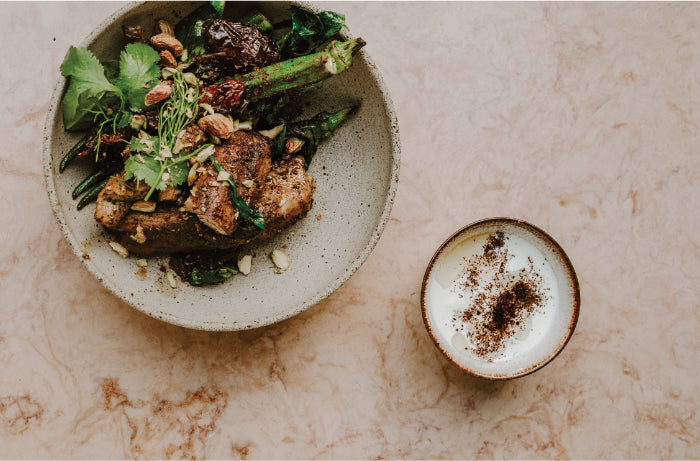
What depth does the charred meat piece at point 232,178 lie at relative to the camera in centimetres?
174

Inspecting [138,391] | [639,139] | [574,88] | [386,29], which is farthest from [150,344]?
[639,139]

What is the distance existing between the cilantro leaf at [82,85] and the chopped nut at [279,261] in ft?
2.52

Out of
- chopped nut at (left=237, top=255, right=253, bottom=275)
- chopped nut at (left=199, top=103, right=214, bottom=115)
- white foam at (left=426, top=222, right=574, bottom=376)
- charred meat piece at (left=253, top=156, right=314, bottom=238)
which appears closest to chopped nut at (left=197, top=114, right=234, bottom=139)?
chopped nut at (left=199, top=103, right=214, bottom=115)

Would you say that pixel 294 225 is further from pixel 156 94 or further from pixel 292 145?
pixel 156 94

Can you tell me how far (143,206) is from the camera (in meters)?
1.80

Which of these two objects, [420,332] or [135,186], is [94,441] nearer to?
[135,186]

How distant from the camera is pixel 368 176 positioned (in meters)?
2.00

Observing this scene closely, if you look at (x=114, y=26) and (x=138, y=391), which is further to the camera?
(x=138, y=391)

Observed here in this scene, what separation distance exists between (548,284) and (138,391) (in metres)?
1.71

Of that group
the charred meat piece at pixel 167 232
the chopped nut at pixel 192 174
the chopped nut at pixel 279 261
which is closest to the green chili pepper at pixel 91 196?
the charred meat piece at pixel 167 232

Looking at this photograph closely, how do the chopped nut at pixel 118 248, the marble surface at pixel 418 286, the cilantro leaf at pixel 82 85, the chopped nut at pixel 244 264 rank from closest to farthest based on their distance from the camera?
1. the cilantro leaf at pixel 82 85
2. the chopped nut at pixel 118 248
3. the chopped nut at pixel 244 264
4. the marble surface at pixel 418 286

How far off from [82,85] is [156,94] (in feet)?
0.73

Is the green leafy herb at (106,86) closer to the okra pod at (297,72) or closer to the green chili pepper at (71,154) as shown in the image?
the green chili pepper at (71,154)

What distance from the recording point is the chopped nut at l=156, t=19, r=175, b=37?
186 cm
